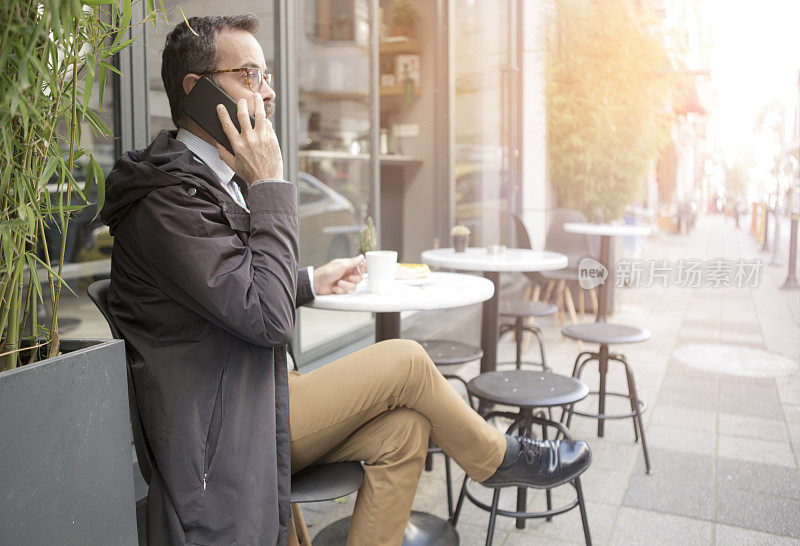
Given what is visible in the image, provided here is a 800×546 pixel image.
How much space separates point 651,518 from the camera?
2.49m

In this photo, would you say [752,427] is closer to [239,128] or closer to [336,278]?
[336,278]

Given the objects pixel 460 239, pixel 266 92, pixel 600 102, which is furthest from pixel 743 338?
pixel 266 92

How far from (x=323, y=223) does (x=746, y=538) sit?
8.16ft

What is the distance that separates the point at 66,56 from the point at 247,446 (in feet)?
2.58

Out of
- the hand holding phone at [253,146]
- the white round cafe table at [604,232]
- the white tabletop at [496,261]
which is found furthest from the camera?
the white round cafe table at [604,232]

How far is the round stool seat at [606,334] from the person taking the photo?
3113mm

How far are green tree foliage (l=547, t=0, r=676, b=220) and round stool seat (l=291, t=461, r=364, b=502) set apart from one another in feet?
18.0

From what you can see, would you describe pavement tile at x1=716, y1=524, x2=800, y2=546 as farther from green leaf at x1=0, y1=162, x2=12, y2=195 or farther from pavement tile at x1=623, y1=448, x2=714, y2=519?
green leaf at x1=0, y1=162, x2=12, y2=195

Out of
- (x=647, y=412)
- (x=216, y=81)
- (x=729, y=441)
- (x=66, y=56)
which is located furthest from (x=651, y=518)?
(x=66, y=56)

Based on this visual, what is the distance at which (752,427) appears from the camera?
11.5 feet

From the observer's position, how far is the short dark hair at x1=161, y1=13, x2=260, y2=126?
63.3 inches

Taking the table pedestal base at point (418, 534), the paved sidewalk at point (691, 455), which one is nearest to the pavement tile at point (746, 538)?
the paved sidewalk at point (691, 455)

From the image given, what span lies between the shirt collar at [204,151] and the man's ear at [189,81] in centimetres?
9

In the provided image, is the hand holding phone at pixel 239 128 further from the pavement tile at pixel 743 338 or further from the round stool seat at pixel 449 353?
the pavement tile at pixel 743 338
